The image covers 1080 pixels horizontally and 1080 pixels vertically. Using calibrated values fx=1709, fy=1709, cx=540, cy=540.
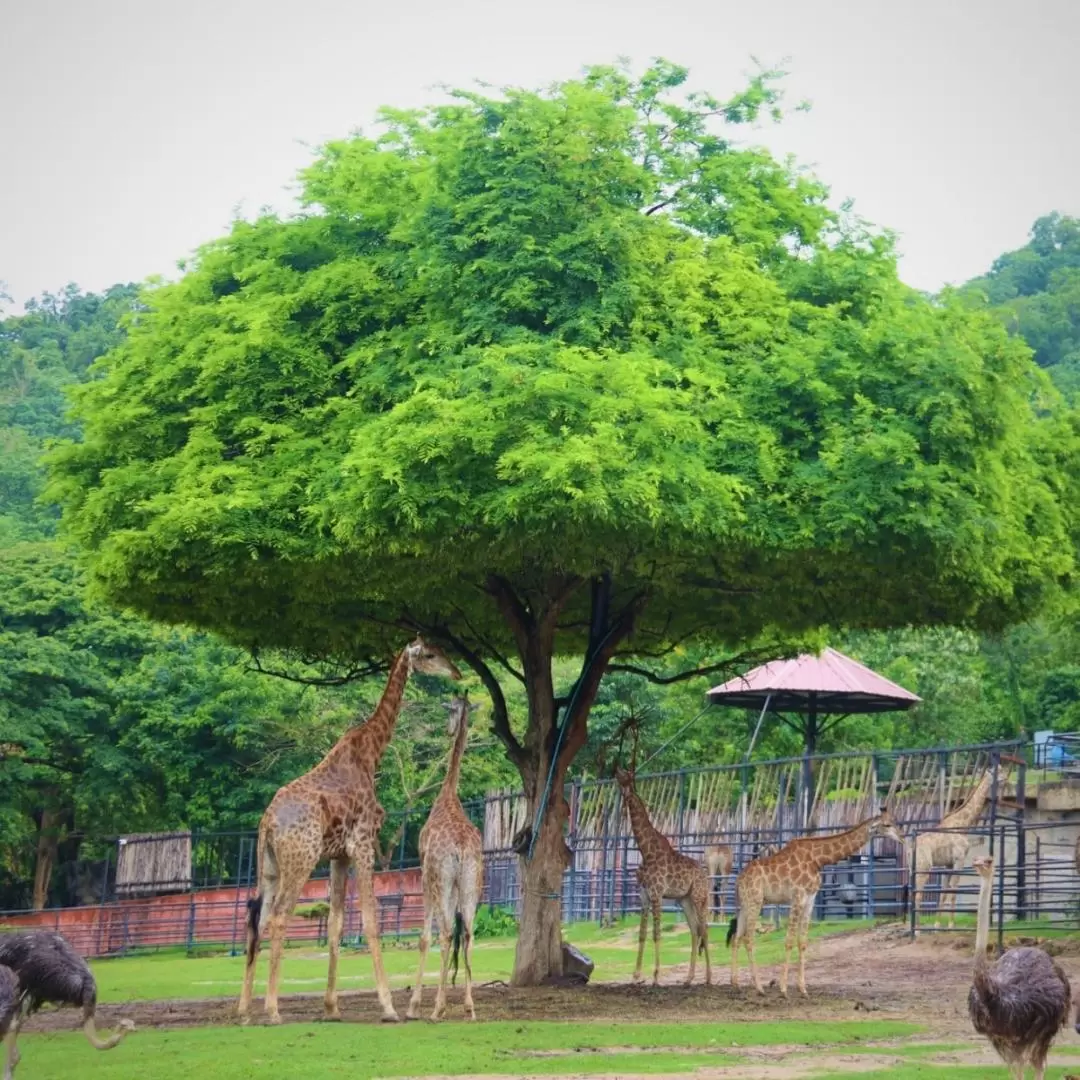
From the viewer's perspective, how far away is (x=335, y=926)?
1653cm

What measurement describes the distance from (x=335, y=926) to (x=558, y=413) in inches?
217

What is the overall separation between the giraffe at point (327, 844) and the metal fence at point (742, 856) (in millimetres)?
8157

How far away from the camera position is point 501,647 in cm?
2220

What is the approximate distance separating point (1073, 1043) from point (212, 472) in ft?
30.9

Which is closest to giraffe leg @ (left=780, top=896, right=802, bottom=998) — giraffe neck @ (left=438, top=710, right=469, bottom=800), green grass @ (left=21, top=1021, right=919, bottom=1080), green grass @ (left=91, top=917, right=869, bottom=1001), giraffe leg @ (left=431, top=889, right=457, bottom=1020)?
green grass @ (left=21, top=1021, right=919, bottom=1080)

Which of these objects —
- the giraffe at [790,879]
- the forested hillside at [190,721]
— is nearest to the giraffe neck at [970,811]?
the giraffe at [790,879]

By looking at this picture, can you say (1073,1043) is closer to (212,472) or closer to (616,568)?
(616,568)

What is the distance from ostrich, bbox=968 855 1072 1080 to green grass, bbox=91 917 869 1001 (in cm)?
1046

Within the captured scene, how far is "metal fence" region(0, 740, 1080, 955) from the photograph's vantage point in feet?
81.3

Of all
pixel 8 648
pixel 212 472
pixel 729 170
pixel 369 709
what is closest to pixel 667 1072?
pixel 212 472

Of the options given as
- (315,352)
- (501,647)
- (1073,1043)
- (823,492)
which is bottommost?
(1073,1043)

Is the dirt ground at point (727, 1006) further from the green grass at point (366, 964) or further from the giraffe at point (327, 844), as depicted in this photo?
the green grass at point (366, 964)

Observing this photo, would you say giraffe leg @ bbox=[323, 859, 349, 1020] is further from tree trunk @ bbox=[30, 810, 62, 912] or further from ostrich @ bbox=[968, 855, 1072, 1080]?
tree trunk @ bbox=[30, 810, 62, 912]

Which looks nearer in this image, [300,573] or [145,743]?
[300,573]
